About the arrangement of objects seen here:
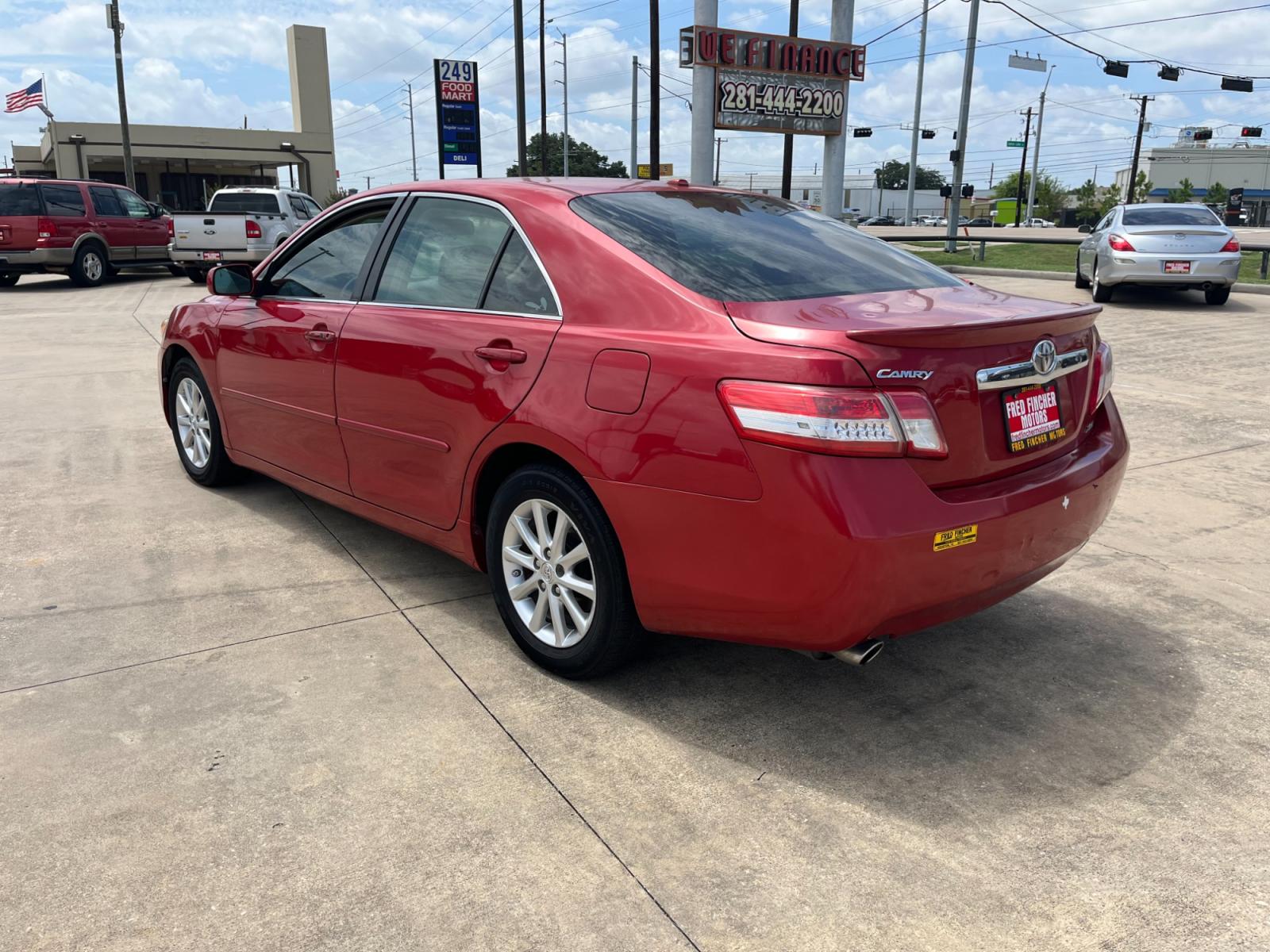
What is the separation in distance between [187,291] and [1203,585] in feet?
58.8

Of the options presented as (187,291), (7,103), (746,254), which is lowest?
(187,291)

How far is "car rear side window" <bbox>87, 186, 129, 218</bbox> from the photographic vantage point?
19.4 meters

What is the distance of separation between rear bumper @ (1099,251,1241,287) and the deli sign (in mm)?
10112

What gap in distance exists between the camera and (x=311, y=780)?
279 centimetres

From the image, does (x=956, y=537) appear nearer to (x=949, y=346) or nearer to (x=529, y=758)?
(x=949, y=346)

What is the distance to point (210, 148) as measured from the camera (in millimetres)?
46281

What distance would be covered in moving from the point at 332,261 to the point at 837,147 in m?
21.0

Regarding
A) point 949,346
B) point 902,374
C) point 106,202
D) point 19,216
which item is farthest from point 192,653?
point 106,202

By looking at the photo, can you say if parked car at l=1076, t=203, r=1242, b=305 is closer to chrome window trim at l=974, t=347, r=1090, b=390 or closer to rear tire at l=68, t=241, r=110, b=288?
chrome window trim at l=974, t=347, r=1090, b=390

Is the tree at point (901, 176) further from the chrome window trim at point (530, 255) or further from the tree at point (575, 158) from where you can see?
the chrome window trim at point (530, 255)

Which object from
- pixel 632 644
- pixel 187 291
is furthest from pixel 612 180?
pixel 187 291

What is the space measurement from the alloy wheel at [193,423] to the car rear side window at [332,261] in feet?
3.48

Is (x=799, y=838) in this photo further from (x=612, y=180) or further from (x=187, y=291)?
(x=187, y=291)

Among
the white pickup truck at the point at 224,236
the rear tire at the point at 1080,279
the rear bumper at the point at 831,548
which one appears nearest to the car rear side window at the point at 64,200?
the white pickup truck at the point at 224,236
